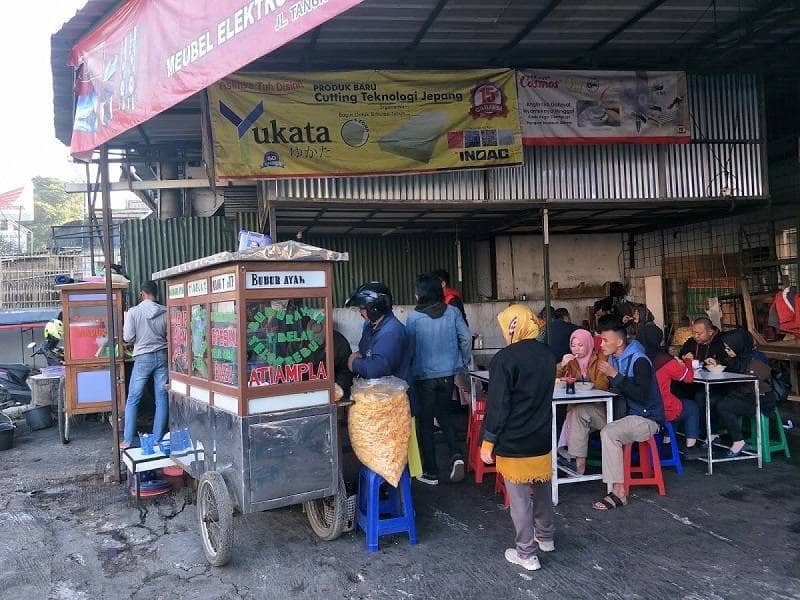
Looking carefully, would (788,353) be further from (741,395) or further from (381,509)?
(381,509)

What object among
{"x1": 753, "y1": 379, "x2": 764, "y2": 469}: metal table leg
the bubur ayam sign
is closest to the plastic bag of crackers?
the bubur ayam sign

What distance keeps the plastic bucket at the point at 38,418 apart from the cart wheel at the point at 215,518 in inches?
232

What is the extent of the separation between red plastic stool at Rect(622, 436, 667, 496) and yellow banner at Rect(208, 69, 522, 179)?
3996 millimetres

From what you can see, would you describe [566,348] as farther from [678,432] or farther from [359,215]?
[359,215]

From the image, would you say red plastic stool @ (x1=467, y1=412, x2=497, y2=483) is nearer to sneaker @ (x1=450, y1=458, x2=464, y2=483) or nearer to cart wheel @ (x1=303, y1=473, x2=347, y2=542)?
sneaker @ (x1=450, y1=458, x2=464, y2=483)

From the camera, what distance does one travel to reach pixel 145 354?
22.0 feet

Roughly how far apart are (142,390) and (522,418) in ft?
15.6

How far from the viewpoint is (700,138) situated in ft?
27.2

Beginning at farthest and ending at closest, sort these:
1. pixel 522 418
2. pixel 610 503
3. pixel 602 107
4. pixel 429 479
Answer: pixel 602 107
pixel 429 479
pixel 610 503
pixel 522 418

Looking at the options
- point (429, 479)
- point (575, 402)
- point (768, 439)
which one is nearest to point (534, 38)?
point (575, 402)

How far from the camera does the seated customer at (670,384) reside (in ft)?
18.0

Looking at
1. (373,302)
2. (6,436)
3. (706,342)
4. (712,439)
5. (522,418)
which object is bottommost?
(712,439)

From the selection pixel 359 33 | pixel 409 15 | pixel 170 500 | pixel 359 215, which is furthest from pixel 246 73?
pixel 170 500

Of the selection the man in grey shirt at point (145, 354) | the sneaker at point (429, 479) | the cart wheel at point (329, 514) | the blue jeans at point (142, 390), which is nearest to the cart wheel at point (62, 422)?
the man in grey shirt at point (145, 354)
